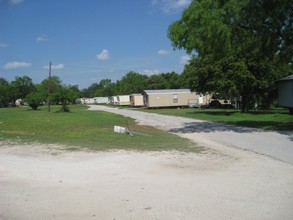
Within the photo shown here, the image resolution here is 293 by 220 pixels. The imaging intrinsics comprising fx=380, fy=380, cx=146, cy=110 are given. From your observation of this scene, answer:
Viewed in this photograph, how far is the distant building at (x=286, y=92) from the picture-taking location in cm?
3278

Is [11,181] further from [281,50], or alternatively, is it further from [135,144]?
[281,50]

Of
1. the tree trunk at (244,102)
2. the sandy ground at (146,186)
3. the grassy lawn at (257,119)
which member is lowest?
the sandy ground at (146,186)

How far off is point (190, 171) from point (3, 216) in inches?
174

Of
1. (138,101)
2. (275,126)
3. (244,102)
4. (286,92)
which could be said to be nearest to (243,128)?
(275,126)

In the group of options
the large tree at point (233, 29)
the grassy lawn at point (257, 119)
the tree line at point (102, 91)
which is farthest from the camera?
the tree line at point (102, 91)

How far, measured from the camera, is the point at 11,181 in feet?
25.4

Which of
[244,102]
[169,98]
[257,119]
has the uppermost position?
[169,98]

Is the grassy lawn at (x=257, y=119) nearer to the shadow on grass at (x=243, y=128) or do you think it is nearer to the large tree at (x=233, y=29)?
the shadow on grass at (x=243, y=128)

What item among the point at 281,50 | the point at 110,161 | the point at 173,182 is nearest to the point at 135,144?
the point at 110,161

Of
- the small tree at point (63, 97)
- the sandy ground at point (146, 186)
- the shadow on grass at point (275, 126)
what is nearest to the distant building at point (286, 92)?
the shadow on grass at point (275, 126)

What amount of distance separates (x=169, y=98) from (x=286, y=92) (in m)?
29.6

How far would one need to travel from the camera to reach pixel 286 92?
34.1 meters

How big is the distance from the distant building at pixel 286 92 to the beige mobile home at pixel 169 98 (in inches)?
1054

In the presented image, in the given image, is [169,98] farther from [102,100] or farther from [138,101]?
[102,100]
